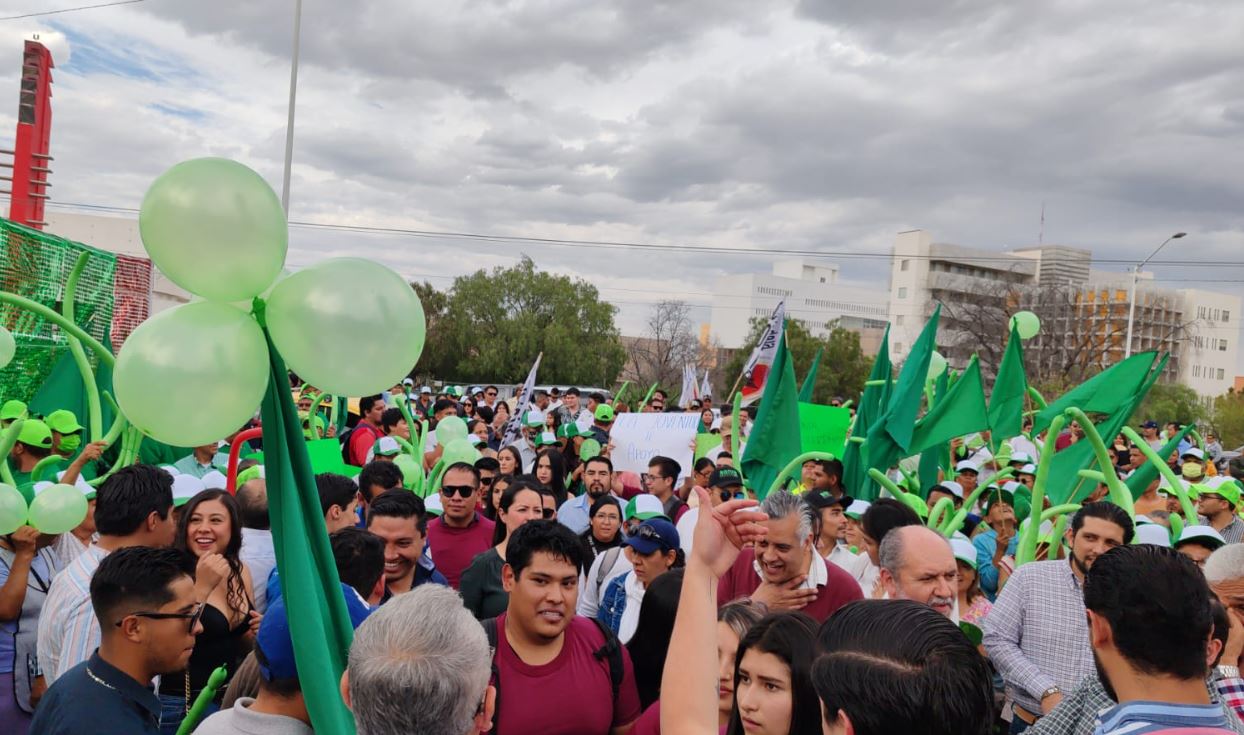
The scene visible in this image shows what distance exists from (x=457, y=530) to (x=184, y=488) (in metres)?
1.58

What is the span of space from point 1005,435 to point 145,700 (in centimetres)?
664

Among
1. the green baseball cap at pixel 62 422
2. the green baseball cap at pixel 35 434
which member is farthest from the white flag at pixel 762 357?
the green baseball cap at pixel 35 434

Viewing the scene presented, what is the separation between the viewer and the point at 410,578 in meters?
4.27

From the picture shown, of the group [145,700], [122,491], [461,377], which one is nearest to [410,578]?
[122,491]

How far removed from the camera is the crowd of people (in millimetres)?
1787

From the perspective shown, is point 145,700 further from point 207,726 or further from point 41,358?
point 41,358

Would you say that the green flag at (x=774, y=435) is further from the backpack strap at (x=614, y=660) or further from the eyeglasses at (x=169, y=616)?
the eyeglasses at (x=169, y=616)

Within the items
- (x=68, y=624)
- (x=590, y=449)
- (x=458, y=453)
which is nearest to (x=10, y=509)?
(x=68, y=624)

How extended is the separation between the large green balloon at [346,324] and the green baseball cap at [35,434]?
4263 millimetres

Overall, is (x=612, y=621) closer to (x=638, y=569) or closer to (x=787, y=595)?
(x=638, y=569)

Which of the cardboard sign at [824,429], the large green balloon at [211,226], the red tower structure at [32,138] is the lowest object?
the cardboard sign at [824,429]

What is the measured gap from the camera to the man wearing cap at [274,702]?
2158mm

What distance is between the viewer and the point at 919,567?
3352 mm

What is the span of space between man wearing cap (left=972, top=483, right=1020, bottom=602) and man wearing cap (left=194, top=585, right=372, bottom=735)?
13.0ft
